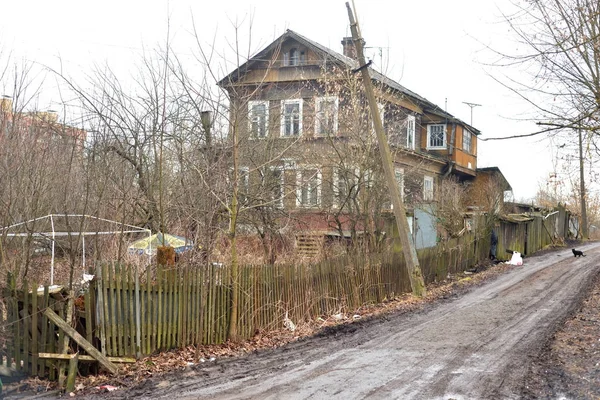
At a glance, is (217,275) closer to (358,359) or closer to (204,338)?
(204,338)

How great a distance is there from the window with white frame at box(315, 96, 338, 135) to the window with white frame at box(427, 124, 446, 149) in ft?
48.5

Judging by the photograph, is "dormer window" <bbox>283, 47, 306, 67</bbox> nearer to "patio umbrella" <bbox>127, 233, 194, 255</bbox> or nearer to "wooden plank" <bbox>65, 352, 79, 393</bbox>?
"patio umbrella" <bbox>127, 233, 194, 255</bbox>

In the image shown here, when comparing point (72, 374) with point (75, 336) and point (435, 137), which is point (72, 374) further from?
point (435, 137)

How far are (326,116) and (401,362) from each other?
11008mm

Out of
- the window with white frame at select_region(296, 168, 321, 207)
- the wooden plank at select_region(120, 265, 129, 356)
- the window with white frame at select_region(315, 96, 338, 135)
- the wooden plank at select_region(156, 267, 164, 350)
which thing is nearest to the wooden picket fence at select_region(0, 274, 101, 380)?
the wooden plank at select_region(120, 265, 129, 356)

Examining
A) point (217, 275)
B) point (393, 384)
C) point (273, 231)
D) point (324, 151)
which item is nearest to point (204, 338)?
point (217, 275)

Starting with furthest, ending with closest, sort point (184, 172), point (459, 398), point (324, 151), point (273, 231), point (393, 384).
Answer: point (324, 151) → point (273, 231) → point (184, 172) → point (393, 384) → point (459, 398)

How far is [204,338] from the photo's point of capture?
10102 millimetres

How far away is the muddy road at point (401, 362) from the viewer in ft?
23.7

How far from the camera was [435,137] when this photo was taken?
33062 mm

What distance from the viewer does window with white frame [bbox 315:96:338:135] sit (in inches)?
722

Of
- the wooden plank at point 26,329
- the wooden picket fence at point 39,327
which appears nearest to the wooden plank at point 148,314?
the wooden picket fence at point 39,327

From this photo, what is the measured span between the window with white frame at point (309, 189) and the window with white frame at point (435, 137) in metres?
15.3

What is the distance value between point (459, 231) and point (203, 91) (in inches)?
591
